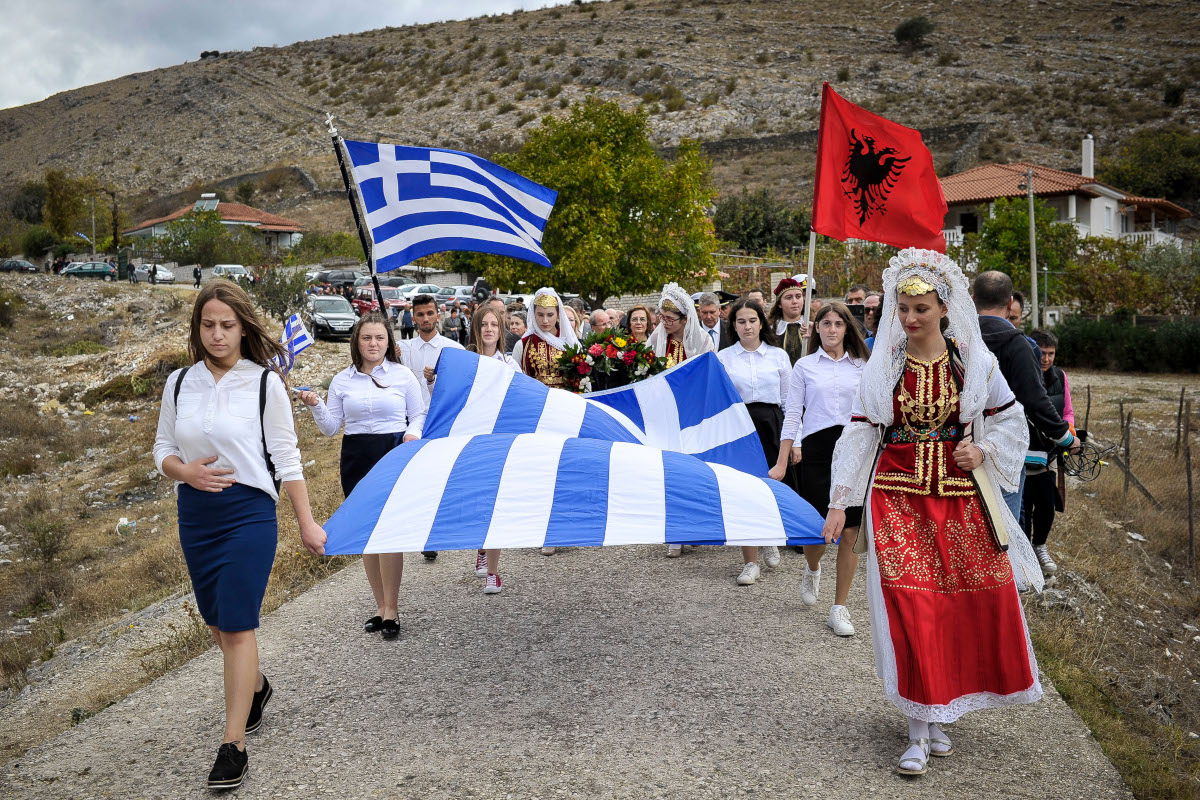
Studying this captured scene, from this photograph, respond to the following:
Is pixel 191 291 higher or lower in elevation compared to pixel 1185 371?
higher

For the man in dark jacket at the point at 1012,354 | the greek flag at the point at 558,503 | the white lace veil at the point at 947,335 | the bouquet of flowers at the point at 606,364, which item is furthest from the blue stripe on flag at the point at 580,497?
the bouquet of flowers at the point at 606,364

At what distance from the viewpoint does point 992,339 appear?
5141mm

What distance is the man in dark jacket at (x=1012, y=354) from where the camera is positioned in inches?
201

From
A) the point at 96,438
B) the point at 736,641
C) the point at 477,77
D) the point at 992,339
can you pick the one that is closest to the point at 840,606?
the point at 736,641

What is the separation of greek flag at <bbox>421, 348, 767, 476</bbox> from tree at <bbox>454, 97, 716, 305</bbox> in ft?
46.6

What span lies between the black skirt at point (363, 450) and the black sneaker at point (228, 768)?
85.2 inches

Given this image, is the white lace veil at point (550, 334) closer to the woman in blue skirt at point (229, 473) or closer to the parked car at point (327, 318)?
the woman in blue skirt at point (229, 473)

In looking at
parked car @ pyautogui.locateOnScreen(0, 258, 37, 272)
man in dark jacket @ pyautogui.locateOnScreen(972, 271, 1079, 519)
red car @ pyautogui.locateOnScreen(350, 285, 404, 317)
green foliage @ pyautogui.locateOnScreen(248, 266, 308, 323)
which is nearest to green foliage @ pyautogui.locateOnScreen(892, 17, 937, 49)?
red car @ pyautogui.locateOnScreen(350, 285, 404, 317)

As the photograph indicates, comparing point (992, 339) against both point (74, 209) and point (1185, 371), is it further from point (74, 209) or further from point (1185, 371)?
point (74, 209)

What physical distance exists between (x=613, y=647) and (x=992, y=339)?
2.70 metres

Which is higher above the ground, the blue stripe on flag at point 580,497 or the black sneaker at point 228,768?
the blue stripe on flag at point 580,497

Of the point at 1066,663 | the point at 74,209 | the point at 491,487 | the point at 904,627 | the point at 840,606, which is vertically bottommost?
the point at 1066,663

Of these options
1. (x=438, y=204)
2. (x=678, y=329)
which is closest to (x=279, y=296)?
(x=438, y=204)

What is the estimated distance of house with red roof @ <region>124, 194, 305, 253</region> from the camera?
6236 cm
